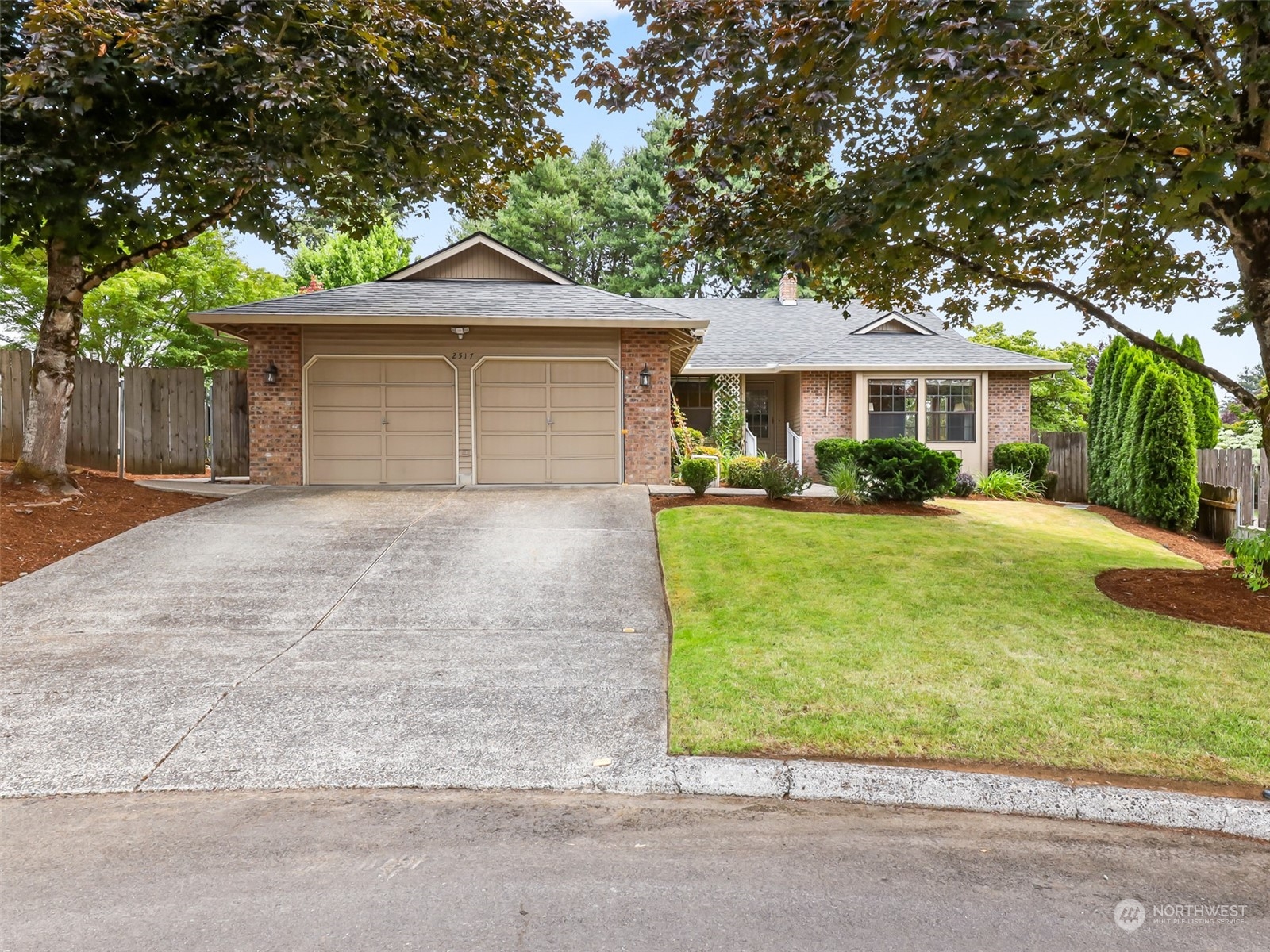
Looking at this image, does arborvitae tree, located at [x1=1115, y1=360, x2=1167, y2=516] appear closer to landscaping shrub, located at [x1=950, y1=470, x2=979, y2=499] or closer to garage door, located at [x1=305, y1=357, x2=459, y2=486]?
landscaping shrub, located at [x1=950, y1=470, x2=979, y2=499]

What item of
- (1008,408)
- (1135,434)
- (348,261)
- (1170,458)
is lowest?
(1170,458)

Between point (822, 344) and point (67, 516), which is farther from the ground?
point (822, 344)

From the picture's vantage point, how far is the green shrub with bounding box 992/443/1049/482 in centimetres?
1609

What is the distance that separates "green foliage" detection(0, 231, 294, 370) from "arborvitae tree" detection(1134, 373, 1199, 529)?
19171 mm

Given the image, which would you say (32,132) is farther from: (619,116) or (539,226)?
(539,226)

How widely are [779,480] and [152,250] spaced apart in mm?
9367

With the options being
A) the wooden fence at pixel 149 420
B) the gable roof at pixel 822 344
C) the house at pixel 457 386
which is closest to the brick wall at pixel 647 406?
the house at pixel 457 386

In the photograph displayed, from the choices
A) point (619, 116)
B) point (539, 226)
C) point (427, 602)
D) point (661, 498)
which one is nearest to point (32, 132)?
point (619, 116)

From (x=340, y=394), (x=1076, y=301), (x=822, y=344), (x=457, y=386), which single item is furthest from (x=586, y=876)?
(x=822, y=344)

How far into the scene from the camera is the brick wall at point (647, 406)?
507 inches

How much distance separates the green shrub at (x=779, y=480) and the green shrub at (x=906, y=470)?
1.02 meters

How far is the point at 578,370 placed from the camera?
13.0 meters

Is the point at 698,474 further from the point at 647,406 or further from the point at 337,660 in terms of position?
the point at 337,660

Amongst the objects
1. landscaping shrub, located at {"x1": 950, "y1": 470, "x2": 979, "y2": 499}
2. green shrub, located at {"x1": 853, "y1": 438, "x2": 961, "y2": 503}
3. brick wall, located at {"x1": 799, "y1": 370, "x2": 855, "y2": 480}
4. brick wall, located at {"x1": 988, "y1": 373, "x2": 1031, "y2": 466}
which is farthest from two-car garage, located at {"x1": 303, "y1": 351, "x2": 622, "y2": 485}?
brick wall, located at {"x1": 988, "y1": 373, "x2": 1031, "y2": 466}
